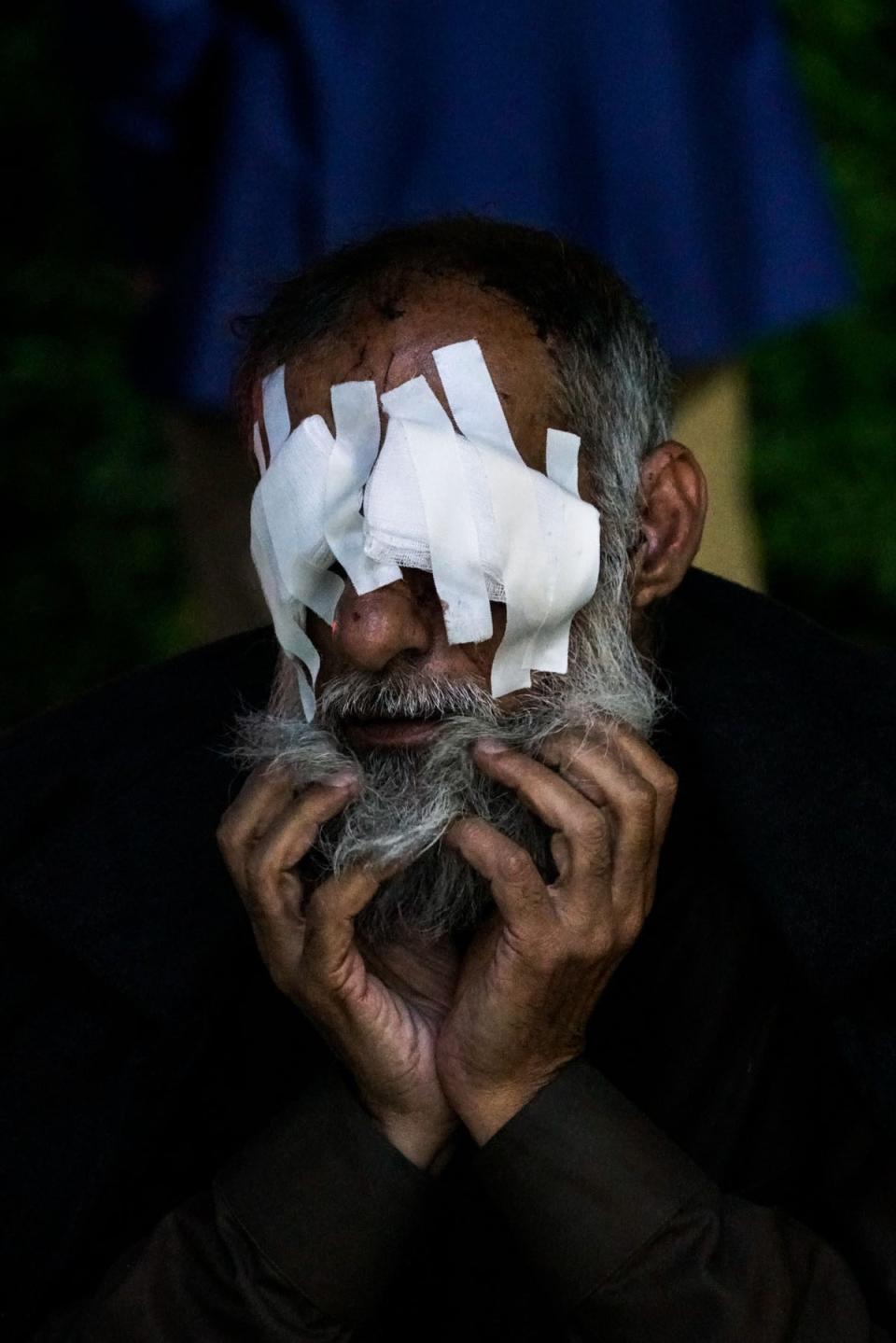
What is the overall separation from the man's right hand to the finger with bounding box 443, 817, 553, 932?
13cm

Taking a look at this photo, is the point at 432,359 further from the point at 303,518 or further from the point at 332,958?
the point at 332,958

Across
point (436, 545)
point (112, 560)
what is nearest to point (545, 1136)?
point (436, 545)

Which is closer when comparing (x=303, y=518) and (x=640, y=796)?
(x=640, y=796)

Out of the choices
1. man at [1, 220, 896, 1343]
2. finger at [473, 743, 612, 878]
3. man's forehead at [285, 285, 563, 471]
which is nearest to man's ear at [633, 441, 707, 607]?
man at [1, 220, 896, 1343]

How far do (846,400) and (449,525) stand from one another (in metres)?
3.76

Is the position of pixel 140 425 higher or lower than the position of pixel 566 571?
lower

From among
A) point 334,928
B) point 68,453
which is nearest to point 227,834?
point 334,928

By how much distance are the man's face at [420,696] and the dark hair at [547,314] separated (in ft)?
0.12

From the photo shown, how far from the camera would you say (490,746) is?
2.30 meters

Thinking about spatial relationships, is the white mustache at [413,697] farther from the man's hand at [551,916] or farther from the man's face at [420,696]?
the man's hand at [551,916]

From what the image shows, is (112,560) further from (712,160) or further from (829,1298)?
(829,1298)

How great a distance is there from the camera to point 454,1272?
2434mm

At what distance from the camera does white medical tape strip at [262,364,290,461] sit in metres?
2.44

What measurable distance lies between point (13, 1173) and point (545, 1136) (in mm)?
746
